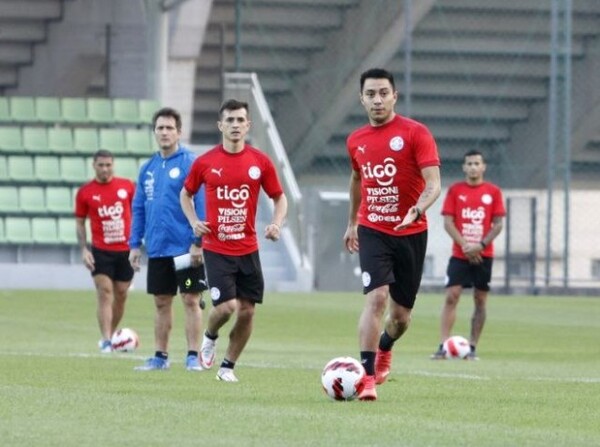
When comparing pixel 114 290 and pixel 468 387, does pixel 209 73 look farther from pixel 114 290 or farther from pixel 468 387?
pixel 468 387

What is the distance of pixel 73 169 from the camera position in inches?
1341

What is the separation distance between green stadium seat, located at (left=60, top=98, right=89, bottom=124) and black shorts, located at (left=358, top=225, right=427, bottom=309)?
75.9 ft

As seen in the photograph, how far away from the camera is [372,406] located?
10742 millimetres

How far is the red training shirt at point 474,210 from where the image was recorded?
1873cm

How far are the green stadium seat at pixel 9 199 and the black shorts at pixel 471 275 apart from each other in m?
16.0

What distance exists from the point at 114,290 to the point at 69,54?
17.8 m

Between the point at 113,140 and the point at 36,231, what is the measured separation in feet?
8.89

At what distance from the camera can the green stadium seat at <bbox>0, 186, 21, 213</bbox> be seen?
33.3 m

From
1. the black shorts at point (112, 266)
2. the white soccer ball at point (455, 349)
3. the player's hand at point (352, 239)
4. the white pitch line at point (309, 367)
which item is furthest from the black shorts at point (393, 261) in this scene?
the black shorts at point (112, 266)

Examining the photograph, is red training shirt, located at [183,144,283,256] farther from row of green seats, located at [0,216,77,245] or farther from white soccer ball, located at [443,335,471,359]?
row of green seats, located at [0,216,77,245]

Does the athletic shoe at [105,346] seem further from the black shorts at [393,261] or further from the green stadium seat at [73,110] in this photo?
the green stadium seat at [73,110]

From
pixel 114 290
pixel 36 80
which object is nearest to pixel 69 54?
pixel 36 80

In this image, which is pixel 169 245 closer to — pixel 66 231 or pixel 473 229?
pixel 473 229

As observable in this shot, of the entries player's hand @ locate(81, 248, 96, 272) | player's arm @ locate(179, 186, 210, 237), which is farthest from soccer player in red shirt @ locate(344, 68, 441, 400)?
player's hand @ locate(81, 248, 96, 272)
